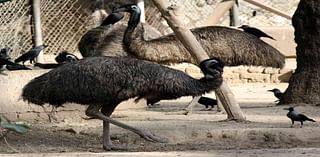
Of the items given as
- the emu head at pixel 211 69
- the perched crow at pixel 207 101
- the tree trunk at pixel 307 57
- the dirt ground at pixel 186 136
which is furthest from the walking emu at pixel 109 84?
the perched crow at pixel 207 101

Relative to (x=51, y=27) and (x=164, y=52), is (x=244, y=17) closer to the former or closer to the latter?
(x=51, y=27)

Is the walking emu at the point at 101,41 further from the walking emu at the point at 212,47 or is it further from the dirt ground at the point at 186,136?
the dirt ground at the point at 186,136

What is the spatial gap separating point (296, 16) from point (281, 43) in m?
6.59

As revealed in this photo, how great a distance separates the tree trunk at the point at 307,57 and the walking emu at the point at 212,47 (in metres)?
0.48

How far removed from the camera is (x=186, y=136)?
9.20m

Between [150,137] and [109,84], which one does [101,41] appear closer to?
[150,137]

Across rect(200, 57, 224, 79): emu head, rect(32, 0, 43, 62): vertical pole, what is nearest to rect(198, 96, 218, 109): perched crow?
rect(32, 0, 43, 62): vertical pole

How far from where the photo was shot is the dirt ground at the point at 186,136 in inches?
335

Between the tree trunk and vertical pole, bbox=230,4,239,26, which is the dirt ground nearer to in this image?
the tree trunk

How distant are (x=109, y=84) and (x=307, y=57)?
457 cm

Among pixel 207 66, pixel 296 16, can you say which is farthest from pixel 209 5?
pixel 207 66

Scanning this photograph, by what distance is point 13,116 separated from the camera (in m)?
10.6

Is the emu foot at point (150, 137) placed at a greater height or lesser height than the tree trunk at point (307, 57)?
lesser

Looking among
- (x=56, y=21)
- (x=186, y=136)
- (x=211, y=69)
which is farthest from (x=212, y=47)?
(x=56, y=21)
